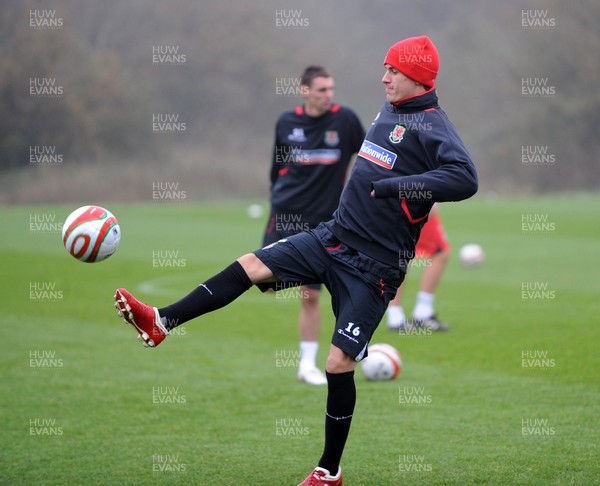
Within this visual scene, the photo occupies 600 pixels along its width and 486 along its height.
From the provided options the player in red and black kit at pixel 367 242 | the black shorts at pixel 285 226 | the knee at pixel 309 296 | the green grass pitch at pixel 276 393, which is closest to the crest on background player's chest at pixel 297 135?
the black shorts at pixel 285 226

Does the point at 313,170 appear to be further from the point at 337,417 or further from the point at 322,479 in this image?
the point at 322,479

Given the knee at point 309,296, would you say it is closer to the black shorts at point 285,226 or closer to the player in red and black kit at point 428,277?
the black shorts at point 285,226

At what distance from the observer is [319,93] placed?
320 inches

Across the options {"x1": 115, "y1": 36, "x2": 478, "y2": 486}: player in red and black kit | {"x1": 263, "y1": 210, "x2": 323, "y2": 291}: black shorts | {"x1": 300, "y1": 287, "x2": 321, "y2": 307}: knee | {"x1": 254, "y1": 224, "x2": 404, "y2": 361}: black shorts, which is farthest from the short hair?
{"x1": 254, "y1": 224, "x2": 404, "y2": 361}: black shorts

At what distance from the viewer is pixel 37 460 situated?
19.2ft

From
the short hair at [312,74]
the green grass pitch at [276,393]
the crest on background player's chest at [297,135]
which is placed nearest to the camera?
the green grass pitch at [276,393]

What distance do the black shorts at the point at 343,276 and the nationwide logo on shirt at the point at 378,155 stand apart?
51 centimetres

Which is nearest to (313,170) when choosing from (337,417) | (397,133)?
(397,133)

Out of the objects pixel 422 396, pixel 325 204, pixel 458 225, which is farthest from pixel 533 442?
pixel 458 225

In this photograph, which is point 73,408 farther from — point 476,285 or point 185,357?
point 476,285

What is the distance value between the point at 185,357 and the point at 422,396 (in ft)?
9.64

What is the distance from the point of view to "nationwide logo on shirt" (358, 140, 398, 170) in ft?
17.3

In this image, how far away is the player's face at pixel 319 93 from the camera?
319 inches

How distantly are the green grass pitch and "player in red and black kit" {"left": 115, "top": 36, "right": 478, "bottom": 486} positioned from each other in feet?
2.69
